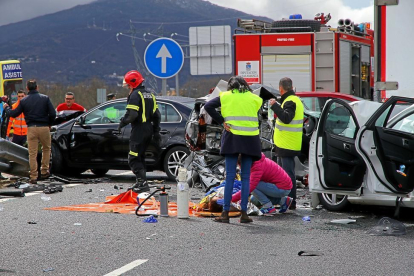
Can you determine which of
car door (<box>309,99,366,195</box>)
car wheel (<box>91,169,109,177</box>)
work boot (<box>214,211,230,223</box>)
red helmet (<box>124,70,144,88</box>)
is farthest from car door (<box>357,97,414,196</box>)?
car wheel (<box>91,169,109,177</box>)

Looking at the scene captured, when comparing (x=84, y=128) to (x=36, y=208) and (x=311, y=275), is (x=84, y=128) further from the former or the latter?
(x=311, y=275)

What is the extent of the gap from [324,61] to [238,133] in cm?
994

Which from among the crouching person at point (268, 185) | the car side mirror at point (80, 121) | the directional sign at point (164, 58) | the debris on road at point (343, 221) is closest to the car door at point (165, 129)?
the car side mirror at point (80, 121)

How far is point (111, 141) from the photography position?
47.2ft

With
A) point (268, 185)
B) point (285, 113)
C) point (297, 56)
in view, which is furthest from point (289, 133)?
point (297, 56)

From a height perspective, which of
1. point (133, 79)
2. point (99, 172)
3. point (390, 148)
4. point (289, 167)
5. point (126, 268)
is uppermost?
point (133, 79)

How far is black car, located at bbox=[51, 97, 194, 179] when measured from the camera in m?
14.0

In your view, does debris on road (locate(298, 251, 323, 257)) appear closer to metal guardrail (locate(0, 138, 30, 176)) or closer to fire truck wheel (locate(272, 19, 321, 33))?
metal guardrail (locate(0, 138, 30, 176))

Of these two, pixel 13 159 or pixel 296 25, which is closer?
pixel 13 159

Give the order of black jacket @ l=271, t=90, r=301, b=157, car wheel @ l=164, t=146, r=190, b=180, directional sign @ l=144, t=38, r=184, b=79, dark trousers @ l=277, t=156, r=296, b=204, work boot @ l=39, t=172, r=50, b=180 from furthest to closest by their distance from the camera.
→ directional sign @ l=144, t=38, r=184, b=79 → work boot @ l=39, t=172, r=50, b=180 → car wheel @ l=164, t=146, r=190, b=180 → dark trousers @ l=277, t=156, r=296, b=204 → black jacket @ l=271, t=90, r=301, b=157

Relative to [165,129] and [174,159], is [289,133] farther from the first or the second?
[165,129]

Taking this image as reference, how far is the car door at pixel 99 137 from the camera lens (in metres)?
14.4

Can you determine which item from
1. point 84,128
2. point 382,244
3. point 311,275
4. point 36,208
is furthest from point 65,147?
point 311,275

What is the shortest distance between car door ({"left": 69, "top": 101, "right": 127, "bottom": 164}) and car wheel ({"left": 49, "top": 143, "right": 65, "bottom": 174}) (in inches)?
13.2
